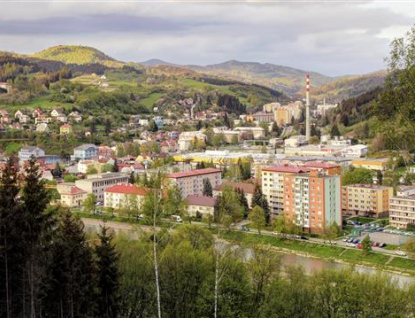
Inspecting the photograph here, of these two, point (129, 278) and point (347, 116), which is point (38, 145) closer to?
point (347, 116)

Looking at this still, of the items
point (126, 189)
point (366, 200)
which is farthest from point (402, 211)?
point (126, 189)

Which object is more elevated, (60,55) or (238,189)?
(60,55)

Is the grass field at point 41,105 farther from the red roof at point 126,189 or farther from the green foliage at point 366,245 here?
the green foliage at point 366,245

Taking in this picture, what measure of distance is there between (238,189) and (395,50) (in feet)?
33.8

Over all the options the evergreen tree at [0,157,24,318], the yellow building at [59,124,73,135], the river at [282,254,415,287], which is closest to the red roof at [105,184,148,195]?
the river at [282,254,415,287]

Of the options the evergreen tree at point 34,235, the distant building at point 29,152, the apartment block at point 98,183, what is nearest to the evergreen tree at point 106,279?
the evergreen tree at point 34,235

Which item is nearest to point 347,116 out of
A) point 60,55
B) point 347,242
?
point 347,242

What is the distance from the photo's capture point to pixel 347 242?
10211 mm

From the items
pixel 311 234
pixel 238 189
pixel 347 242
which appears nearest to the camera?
pixel 347 242

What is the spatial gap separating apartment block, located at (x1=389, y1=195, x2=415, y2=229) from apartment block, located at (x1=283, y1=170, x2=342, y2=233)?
1.08 m

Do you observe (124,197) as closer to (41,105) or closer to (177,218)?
(177,218)

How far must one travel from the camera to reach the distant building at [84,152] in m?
21.5

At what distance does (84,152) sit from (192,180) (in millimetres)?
7964

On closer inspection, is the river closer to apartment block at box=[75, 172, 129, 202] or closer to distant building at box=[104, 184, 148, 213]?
distant building at box=[104, 184, 148, 213]
